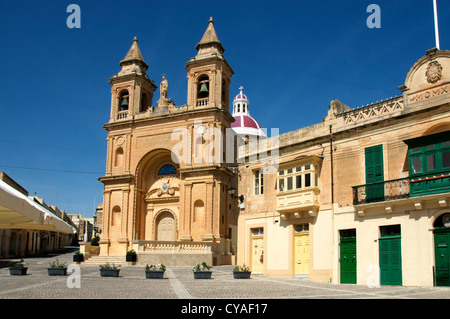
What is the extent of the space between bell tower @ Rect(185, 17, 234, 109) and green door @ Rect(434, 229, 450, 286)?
78.1 feet

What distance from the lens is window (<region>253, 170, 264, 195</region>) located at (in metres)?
28.3

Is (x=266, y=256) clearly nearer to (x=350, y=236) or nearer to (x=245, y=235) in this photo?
(x=245, y=235)

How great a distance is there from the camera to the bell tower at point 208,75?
1578 inches

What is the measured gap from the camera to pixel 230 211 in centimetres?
4038

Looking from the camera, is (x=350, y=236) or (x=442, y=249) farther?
(x=350, y=236)

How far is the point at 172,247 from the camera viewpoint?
33.0 meters

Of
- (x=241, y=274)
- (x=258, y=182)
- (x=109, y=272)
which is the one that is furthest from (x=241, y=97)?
(x=109, y=272)

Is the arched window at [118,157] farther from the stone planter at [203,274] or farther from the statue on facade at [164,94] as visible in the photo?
the stone planter at [203,274]

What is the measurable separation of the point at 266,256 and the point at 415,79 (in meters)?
11.8

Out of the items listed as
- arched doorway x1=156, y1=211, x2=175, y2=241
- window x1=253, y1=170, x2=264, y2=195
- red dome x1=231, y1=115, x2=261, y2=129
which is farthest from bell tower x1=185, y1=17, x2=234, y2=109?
red dome x1=231, y1=115, x2=261, y2=129

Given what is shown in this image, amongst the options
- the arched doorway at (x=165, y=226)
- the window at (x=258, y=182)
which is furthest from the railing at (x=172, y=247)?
the arched doorway at (x=165, y=226)

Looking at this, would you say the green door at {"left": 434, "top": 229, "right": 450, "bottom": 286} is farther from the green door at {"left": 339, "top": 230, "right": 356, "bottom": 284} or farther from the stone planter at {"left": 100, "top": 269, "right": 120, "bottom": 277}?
the stone planter at {"left": 100, "top": 269, "right": 120, "bottom": 277}
